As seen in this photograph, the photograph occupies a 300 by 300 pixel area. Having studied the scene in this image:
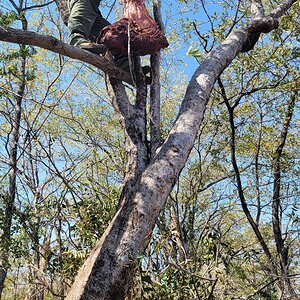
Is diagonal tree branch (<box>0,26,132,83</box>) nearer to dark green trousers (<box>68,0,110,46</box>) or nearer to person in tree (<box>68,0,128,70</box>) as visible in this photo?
person in tree (<box>68,0,128,70</box>)

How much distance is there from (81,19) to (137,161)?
1.50 m

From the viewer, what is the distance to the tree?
2.12m

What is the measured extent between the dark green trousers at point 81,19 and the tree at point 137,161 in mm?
420

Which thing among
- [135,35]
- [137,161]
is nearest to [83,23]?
[135,35]

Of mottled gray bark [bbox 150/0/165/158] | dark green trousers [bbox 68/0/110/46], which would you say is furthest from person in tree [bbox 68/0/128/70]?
mottled gray bark [bbox 150/0/165/158]

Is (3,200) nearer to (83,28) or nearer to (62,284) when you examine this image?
(62,284)

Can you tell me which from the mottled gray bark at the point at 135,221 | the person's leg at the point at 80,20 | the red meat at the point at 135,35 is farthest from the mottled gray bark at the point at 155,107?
the person's leg at the point at 80,20

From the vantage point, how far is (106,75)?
333 centimetres

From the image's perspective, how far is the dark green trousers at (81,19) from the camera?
3.31m

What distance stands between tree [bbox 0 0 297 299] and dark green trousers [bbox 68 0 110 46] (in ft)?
1.38

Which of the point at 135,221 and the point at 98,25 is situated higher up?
the point at 98,25

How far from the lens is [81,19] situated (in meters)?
3.40

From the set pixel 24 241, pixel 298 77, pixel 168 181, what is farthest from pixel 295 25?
pixel 24 241

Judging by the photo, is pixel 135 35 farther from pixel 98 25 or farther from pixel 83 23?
pixel 98 25
